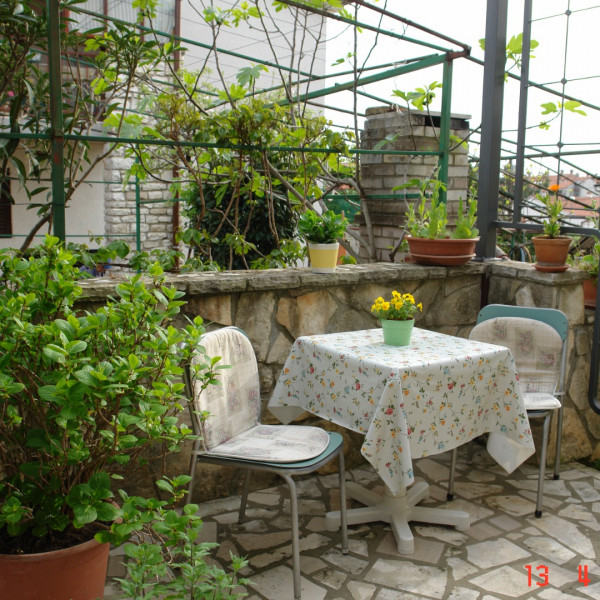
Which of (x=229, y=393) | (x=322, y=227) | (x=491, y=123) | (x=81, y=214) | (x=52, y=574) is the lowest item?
(x=52, y=574)

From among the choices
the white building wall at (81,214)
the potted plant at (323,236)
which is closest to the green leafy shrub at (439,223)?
the potted plant at (323,236)

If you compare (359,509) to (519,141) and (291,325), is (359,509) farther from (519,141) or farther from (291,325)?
(519,141)

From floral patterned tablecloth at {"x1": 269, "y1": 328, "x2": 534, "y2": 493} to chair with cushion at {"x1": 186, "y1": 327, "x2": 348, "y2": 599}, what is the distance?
160mm

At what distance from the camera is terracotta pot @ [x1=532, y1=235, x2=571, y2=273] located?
341cm

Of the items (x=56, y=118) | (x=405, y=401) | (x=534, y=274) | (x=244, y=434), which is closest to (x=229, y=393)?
(x=244, y=434)

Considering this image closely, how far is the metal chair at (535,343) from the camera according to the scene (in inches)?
126

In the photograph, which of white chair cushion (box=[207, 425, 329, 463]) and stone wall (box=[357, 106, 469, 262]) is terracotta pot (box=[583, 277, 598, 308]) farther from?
white chair cushion (box=[207, 425, 329, 463])

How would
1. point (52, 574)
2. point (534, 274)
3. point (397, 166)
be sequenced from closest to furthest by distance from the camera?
point (52, 574), point (534, 274), point (397, 166)

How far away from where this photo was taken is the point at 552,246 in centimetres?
342

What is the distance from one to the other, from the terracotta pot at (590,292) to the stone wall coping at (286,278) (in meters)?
0.54

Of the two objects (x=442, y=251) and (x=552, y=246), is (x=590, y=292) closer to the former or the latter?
(x=552, y=246)

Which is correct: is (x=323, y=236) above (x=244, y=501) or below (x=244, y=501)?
above
